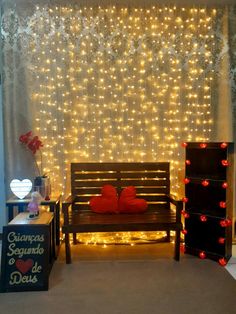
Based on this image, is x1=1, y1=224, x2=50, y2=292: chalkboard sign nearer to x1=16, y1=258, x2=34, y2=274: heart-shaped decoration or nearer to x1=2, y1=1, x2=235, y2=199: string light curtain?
x1=16, y1=258, x2=34, y2=274: heart-shaped decoration

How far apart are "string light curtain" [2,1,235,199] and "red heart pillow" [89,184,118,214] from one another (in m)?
0.47

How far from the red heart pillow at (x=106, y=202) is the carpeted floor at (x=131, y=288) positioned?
17.7 inches

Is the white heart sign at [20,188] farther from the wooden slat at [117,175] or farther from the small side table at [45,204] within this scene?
the wooden slat at [117,175]

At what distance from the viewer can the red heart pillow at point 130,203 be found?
12.2 ft

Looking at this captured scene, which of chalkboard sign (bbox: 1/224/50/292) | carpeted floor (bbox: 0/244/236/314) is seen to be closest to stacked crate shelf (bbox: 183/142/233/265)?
carpeted floor (bbox: 0/244/236/314)

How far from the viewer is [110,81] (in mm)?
4055

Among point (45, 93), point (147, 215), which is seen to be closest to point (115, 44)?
point (45, 93)

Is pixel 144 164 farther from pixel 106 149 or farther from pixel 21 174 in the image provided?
pixel 21 174

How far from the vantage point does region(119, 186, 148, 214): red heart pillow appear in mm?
3725

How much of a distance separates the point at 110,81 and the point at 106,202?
1.36 m

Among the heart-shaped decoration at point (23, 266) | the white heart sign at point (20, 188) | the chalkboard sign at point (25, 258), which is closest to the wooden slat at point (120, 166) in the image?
the white heart sign at point (20, 188)

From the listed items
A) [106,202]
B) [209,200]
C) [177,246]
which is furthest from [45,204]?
[209,200]

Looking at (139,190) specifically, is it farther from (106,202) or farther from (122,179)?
(106,202)

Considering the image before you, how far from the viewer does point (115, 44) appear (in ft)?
13.2
